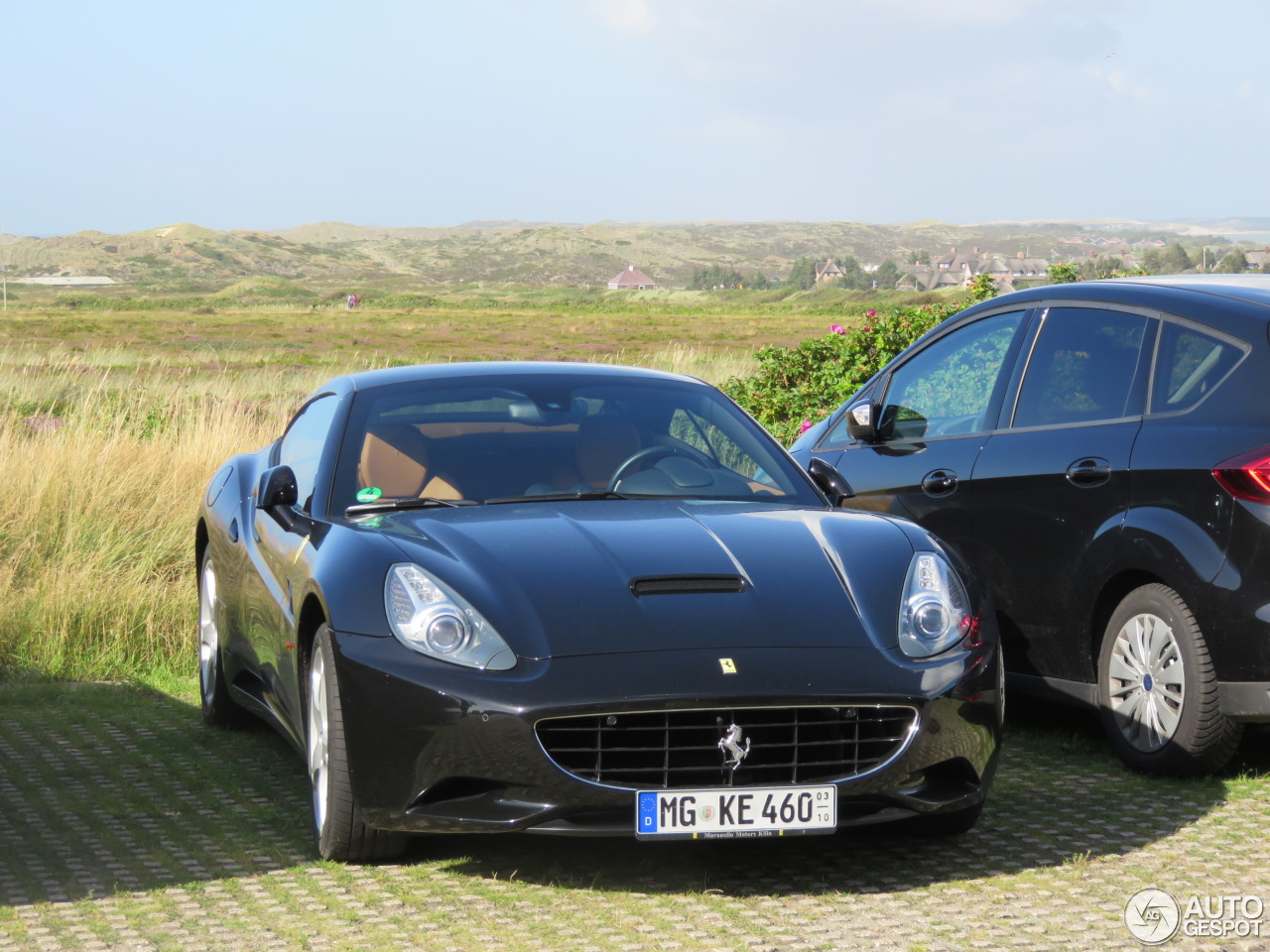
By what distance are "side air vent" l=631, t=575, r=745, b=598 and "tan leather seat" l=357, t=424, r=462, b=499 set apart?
1.05 meters

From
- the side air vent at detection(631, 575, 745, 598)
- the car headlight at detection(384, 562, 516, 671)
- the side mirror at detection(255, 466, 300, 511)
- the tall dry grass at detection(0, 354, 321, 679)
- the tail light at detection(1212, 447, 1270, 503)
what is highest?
the tail light at detection(1212, 447, 1270, 503)

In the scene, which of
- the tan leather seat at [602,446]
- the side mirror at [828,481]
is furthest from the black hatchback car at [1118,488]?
the tan leather seat at [602,446]

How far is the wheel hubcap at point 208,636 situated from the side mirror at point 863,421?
2.84 metres

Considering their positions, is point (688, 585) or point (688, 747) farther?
point (688, 585)

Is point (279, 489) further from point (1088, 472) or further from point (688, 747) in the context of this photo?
point (1088, 472)

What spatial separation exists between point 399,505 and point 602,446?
2.58 ft

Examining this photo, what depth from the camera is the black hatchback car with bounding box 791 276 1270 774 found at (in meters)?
A: 5.22

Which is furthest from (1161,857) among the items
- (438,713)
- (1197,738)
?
(438,713)

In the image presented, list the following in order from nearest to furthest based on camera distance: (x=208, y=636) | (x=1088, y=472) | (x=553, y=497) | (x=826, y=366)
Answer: (x=553, y=497), (x=1088, y=472), (x=208, y=636), (x=826, y=366)

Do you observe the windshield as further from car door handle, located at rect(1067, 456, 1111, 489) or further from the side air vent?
car door handle, located at rect(1067, 456, 1111, 489)

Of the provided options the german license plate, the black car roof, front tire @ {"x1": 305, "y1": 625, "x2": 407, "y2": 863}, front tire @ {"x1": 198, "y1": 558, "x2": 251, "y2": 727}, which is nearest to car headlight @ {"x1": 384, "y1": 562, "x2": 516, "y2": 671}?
front tire @ {"x1": 305, "y1": 625, "x2": 407, "y2": 863}

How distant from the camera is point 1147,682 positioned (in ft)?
18.5

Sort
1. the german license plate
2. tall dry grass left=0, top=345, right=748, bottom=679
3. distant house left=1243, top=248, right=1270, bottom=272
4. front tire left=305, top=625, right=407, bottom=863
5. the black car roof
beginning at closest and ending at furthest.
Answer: the german license plate
front tire left=305, top=625, right=407, bottom=863
the black car roof
distant house left=1243, top=248, right=1270, bottom=272
tall dry grass left=0, top=345, right=748, bottom=679

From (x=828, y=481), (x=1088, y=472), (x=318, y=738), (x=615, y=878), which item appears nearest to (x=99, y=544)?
(x=318, y=738)
